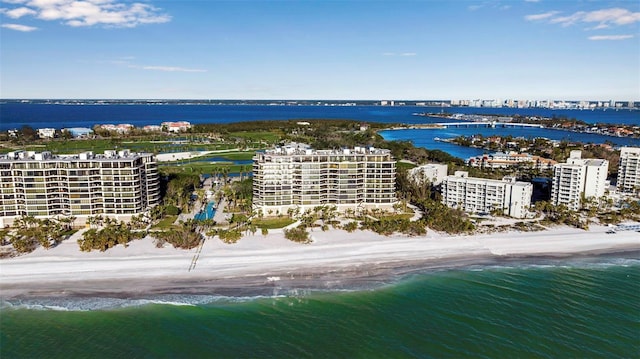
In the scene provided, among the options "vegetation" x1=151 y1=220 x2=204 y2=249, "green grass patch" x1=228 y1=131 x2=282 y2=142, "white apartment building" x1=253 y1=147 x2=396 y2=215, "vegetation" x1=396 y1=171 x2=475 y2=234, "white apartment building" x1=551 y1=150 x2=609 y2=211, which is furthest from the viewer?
"green grass patch" x1=228 y1=131 x2=282 y2=142

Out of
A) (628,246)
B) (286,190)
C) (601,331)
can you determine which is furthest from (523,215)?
(286,190)

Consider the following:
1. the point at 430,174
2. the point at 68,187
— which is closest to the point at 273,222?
the point at 68,187

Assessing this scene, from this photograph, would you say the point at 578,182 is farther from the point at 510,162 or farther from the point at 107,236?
the point at 107,236

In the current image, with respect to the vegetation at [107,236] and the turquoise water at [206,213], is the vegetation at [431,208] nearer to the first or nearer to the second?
the turquoise water at [206,213]

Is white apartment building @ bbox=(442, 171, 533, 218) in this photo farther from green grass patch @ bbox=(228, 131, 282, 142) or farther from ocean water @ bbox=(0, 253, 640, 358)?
green grass patch @ bbox=(228, 131, 282, 142)

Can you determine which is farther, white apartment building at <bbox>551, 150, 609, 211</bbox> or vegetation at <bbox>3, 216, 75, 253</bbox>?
white apartment building at <bbox>551, 150, 609, 211</bbox>

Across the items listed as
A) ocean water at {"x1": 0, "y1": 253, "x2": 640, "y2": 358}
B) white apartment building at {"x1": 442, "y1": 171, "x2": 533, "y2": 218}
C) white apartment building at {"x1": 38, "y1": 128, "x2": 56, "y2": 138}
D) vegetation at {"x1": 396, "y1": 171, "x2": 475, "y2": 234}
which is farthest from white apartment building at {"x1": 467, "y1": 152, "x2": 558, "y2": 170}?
white apartment building at {"x1": 38, "y1": 128, "x2": 56, "y2": 138}

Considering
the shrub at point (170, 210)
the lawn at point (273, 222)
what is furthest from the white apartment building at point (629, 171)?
the shrub at point (170, 210)
